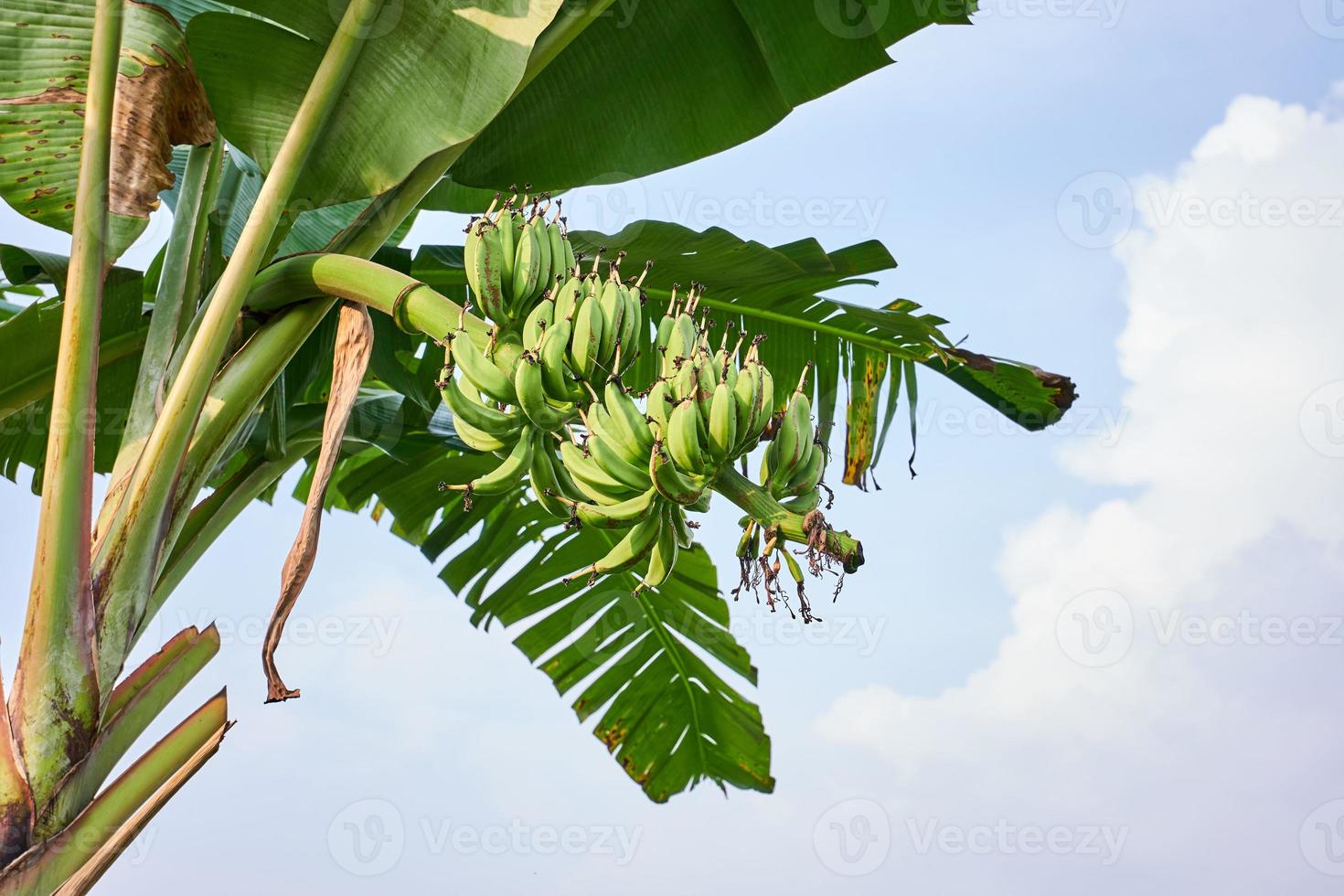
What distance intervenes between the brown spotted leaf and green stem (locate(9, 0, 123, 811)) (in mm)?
201

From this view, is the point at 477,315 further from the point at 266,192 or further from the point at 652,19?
the point at 652,19

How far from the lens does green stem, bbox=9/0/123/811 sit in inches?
54.1

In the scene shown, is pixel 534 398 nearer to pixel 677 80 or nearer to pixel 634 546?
pixel 634 546

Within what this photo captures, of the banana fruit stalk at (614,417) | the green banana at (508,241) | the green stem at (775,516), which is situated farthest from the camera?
the green banana at (508,241)

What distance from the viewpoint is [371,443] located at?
97.3 inches

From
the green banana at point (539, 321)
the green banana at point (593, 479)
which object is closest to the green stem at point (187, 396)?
the green banana at point (539, 321)

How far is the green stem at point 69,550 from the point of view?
1375 mm

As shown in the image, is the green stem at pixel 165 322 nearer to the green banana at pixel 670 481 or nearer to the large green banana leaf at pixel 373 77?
the large green banana leaf at pixel 373 77

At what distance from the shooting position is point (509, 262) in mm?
1551

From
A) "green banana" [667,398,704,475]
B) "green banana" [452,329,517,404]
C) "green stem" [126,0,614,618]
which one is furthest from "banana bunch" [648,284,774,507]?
"green stem" [126,0,614,618]

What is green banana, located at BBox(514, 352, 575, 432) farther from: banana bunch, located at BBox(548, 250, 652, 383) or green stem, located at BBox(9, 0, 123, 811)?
green stem, located at BBox(9, 0, 123, 811)

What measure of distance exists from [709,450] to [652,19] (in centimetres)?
125

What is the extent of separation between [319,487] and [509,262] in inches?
17.2

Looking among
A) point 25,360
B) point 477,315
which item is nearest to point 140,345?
point 25,360
